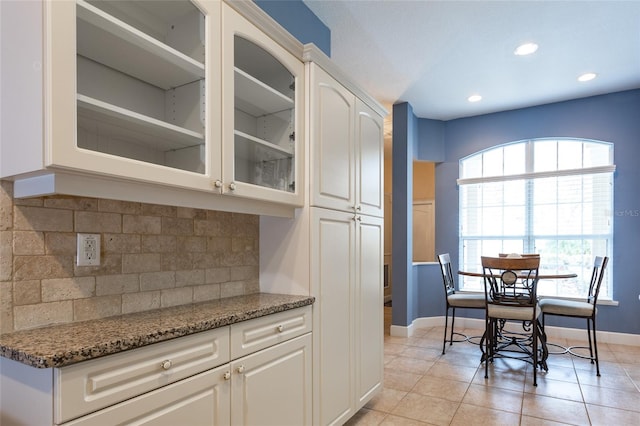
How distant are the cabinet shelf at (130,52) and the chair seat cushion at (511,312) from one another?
10.0 feet

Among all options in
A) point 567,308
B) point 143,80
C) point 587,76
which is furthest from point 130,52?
point 587,76

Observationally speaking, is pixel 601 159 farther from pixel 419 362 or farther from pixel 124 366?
pixel 124 366

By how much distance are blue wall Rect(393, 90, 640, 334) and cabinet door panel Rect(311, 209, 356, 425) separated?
255cm

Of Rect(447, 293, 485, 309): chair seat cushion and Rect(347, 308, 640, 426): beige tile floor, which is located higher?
Rect(447, 293, 485, 309): chair seat cushion

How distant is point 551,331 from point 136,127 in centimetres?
500

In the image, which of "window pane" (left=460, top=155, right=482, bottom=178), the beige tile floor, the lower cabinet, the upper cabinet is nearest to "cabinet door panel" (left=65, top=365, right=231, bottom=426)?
the lower cabinet

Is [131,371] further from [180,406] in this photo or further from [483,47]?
[483,47]

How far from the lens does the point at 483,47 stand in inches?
133

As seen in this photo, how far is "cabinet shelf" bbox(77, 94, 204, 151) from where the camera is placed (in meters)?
1.24

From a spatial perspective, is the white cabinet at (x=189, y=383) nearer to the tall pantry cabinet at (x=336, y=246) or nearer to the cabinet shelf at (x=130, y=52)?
the tall pantry cabinet at (x=336, y=246)

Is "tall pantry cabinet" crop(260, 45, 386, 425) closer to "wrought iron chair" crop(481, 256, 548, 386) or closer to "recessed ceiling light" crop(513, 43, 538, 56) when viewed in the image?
"wrought iron chair" crop(481, 256, 548, 386)

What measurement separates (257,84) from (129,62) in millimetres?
611

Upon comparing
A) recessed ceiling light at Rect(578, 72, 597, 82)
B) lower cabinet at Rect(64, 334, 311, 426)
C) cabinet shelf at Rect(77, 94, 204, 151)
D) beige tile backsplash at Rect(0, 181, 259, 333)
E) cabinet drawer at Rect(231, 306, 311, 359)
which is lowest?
lower cabinet at Rect(64, 334, 311, 426)

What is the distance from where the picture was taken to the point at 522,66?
377 centimetres
